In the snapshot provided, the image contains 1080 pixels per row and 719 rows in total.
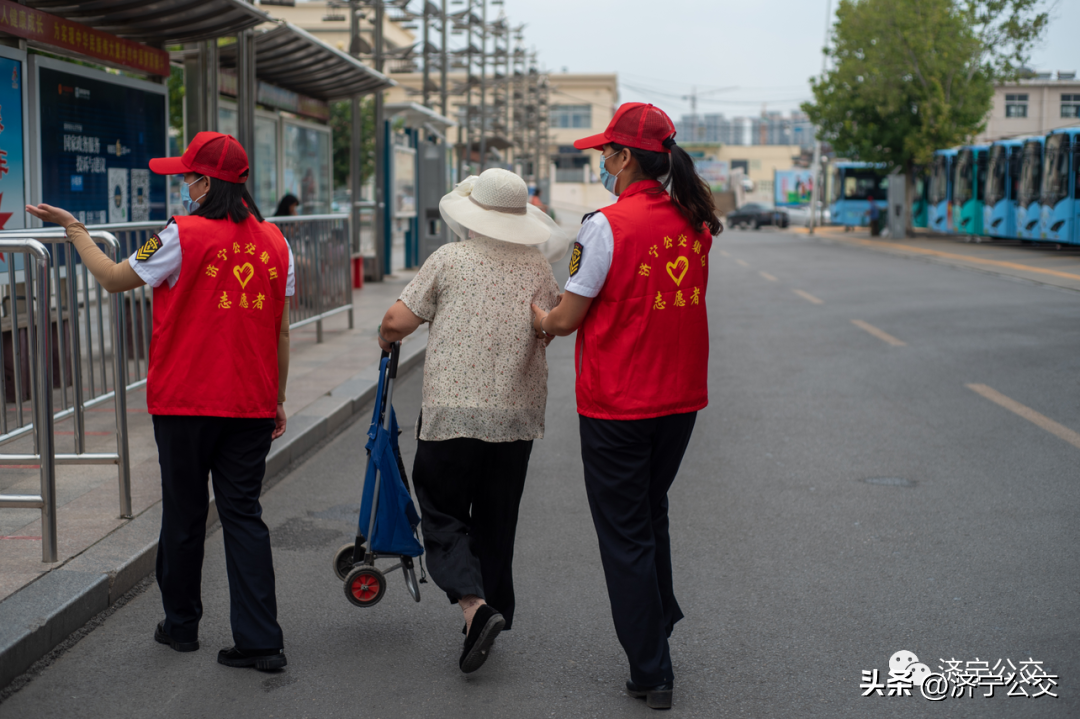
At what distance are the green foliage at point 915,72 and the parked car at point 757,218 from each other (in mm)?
17349

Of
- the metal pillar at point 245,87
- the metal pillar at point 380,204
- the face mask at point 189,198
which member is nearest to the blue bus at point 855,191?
the metal pillar at point 380,204

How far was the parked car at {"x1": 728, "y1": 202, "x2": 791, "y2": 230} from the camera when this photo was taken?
5778cm

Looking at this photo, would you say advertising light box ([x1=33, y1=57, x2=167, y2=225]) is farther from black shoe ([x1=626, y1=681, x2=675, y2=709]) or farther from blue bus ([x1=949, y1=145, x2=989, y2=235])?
blue bus ([x1=949, y1=145, x2=989, y2=235])

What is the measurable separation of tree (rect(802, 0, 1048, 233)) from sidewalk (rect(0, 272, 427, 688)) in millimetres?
32087

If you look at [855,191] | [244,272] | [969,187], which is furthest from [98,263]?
[855,191]

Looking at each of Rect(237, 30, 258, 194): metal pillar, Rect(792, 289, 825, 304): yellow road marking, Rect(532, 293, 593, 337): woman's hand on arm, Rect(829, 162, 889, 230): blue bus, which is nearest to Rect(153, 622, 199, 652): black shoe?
Rect(532, 293, 593, 337): woman's hand on arm

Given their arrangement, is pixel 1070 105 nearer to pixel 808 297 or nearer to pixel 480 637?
pixel 808 297

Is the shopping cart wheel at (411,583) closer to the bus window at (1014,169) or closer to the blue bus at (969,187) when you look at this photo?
the bus window at (1014,169)

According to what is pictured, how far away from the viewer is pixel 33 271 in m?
5.08

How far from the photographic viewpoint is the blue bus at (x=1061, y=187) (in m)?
25.0

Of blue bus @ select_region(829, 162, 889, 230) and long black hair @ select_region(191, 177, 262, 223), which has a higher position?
blue bus @ select_region(829, 162, 889, 230)

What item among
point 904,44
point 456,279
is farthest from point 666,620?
point 904,44

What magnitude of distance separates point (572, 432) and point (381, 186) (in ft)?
39.1

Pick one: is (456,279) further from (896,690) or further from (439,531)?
(896,690)
